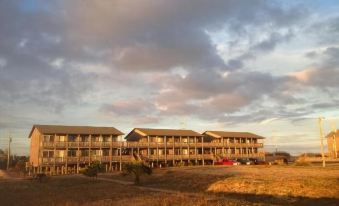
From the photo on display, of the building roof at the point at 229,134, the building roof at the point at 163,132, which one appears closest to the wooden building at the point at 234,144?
the building roof at the point at 229,134

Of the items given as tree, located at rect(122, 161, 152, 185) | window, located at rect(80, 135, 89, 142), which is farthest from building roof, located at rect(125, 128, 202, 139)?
tree, located at rect(122, 161, 152, 185)

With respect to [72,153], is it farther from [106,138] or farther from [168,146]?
[168,146]

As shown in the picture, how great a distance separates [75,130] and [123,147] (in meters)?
9.57

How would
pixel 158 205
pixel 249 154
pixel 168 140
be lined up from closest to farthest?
1. pixel 158 205
2. pixel 168 140
3. pixel 249 154

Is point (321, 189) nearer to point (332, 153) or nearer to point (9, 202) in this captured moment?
point (9, 202)

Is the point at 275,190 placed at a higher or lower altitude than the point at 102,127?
lower

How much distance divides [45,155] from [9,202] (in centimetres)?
3620

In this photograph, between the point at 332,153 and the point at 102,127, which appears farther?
the point at 332,153

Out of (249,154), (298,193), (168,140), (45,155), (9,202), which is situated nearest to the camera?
(298,193)

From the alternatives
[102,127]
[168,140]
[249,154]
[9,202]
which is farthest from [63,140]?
[249,154]

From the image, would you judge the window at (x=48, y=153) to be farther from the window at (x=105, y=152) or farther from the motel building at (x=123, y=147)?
the window at (x=105, y=152)

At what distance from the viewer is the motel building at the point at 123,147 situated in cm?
6706

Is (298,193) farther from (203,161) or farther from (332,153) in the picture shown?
(332,153)

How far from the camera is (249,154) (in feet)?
303
